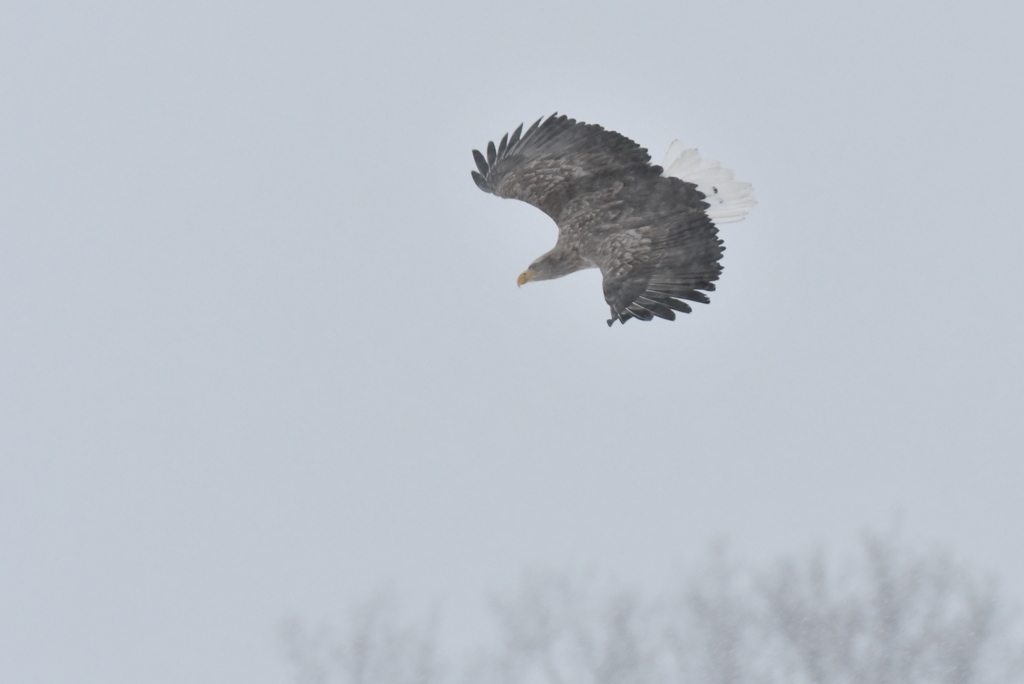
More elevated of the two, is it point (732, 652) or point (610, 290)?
point (610, 290)

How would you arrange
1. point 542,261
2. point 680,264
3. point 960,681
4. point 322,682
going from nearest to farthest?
point 680,264
point 542,261
point 960,681
point 322,682

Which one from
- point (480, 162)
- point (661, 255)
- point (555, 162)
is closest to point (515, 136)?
point (480, 162)

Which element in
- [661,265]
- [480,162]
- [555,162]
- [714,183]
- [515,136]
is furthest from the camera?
[480,162]

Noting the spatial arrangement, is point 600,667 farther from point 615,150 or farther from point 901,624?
point 615,150

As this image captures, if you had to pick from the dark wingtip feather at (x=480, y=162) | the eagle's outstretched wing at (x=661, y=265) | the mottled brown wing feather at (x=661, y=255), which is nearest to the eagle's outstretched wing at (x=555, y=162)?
the dark wingtip feather at (x=480, y=162)

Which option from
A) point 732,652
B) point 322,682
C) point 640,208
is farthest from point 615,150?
point 322,682

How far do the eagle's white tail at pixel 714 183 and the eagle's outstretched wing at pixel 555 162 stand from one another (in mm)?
471

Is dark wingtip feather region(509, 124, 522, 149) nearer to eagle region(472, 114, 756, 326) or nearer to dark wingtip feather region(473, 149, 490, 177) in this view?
eagle region(472, 114, 756, 326)

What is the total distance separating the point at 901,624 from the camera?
1578 cm

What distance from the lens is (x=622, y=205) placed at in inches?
488

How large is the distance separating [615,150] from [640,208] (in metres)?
0.45

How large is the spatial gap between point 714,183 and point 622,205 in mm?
685

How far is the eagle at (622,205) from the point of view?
11.9m

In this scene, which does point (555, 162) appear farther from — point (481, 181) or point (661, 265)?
point (661, 265)
